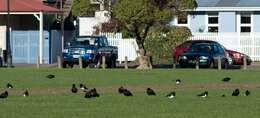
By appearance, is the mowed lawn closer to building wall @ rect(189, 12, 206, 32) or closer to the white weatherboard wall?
the white weatherboard wall

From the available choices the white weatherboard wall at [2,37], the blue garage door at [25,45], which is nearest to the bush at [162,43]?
the blue garage door at [25,45]

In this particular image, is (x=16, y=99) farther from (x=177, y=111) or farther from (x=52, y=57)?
(x=52, y=57)

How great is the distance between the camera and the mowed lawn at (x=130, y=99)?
18.8 m

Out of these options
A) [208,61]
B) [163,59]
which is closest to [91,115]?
[208,61]

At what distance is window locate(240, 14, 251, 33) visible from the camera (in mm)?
61375

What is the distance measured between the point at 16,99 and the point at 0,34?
32710mm

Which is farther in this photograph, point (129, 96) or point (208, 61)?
point (208, 61)

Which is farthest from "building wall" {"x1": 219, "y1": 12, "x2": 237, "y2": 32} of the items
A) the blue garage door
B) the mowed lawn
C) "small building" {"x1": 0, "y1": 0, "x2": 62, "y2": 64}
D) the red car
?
the mowed lawn

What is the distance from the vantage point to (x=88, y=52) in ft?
149

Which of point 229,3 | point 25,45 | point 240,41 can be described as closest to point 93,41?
point 25,45

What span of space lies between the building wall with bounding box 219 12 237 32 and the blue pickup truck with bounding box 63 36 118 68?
16.4 m

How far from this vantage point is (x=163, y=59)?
5222 cm

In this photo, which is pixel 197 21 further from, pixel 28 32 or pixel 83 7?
pixel 83 7

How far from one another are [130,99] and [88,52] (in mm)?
22946
